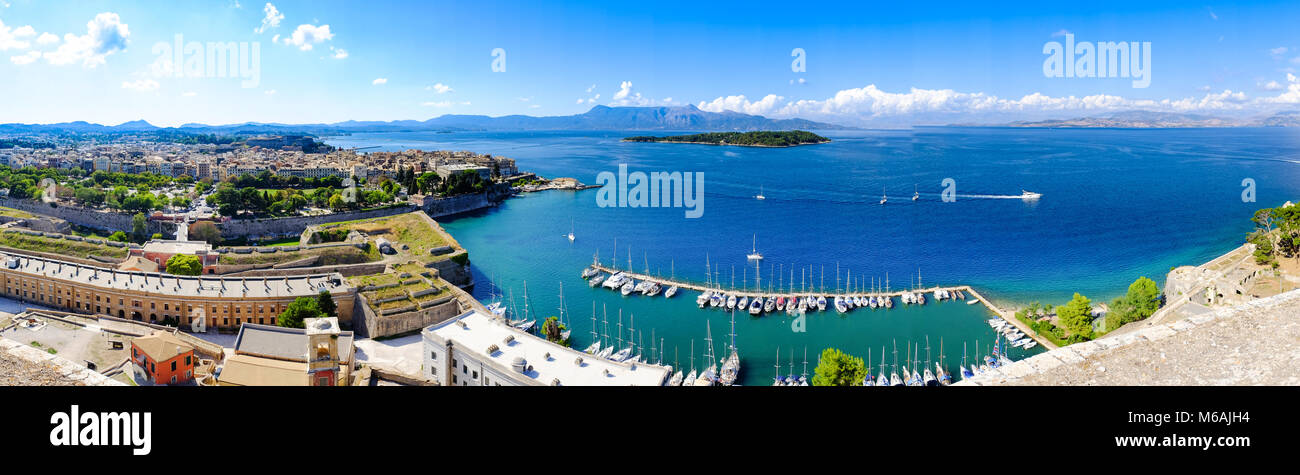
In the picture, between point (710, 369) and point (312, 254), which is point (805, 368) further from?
point (312, 254)

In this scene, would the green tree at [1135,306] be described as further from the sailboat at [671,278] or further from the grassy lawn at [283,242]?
the grassy lawn at [283,242]

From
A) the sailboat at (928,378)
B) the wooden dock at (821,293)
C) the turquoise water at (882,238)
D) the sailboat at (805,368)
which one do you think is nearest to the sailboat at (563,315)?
the turquoise water at (882,238)

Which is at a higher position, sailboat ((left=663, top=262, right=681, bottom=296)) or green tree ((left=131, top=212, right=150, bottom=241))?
green tree ((left=131, top=212, right=150, bottom=241))

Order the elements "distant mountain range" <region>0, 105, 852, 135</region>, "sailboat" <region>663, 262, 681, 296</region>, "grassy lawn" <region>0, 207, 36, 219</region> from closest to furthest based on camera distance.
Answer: "sailboat" <region>663, 262, 681, 296</region>
"grassy lawn" <region>0, 207, 36, 219</region>
"distant mountain range" <region>0, 105, 852, 135</region>

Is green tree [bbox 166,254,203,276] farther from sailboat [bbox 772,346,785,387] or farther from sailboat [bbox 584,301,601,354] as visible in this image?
sailboat [bbox 772,346,785,387]

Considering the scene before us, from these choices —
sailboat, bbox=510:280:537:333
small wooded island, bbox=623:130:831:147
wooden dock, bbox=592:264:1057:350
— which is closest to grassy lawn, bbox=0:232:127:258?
sailboat, bbox=510:280:537:333

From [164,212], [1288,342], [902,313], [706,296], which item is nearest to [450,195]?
[164,212]
